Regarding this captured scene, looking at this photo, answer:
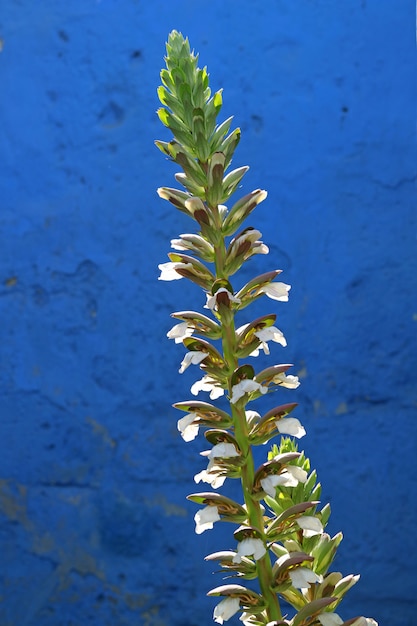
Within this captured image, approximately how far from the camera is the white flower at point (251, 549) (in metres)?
0.62

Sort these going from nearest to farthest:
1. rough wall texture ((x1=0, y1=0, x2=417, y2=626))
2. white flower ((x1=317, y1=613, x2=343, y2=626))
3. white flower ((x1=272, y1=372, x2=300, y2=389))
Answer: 1. white flower ((x1=317, y1=613, x2=343, y2=626))
2. white flower ((x1=272, y1=372, x2=300, y2=389))
3. rough wall texture ((x1=0, y1=0, x2=417, y2=626))

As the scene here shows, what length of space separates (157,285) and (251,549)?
2131 millimetres

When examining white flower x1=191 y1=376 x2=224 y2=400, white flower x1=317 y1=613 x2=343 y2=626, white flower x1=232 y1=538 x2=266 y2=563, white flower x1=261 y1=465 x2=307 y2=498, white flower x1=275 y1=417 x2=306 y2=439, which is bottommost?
white flower x1=317 y1=613 x2=343 y2=626

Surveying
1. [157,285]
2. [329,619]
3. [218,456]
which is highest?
[157,285]

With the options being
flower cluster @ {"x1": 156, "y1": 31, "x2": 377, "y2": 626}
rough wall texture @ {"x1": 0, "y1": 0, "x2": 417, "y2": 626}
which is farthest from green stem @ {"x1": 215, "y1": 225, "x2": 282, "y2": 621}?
rough wall texture @ {"x1": 0, "y1": 0, "x2": 417, "y2": 626}

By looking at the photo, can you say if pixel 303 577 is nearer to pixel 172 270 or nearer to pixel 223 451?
pixel 223 451

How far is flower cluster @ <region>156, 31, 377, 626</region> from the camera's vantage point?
63 centimetres

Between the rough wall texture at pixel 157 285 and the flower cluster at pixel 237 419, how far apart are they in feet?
6.37

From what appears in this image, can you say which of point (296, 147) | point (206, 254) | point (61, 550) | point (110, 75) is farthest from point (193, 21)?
point (206, 254)

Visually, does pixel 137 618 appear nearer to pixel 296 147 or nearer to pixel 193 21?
pixel 296 147

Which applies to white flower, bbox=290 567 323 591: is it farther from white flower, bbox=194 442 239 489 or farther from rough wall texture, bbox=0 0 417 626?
rough wall texture, bbox=0 0 417 626

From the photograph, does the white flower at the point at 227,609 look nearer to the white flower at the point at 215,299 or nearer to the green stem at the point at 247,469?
the green stem at the point at 247,469

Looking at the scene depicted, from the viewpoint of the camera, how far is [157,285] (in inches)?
107

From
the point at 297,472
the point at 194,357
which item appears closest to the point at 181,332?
the point at 194,357
